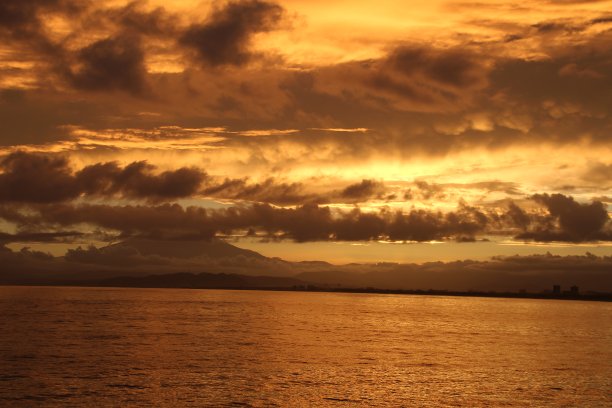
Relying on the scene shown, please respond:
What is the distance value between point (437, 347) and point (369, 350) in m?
14.1

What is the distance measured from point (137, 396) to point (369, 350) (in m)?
46.8

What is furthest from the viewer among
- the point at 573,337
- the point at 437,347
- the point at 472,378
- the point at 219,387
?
the point at 573,337

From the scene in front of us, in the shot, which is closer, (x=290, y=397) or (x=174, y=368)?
(x=290, y=397)

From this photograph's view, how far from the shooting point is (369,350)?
9500cm

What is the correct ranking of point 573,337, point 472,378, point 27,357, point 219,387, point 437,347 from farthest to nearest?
point 573,337 < point 437,347 < point 27,357 < point 472,378 < point 219,387

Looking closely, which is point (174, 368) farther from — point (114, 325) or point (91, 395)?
point (114, 325)

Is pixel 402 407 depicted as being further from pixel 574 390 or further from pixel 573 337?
pixel 573 337

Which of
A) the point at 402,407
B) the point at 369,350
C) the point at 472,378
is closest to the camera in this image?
the point at 402,407

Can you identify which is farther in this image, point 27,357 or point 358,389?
point 27,357

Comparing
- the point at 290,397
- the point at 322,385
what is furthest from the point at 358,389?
the point at 290,397

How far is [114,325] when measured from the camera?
137 metres

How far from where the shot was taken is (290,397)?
5528cm

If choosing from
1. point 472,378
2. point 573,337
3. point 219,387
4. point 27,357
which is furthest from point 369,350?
point 573,337

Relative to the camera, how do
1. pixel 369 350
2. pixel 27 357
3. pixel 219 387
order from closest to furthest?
pixel 219 387, pixel 27 357, pixel 369 350
